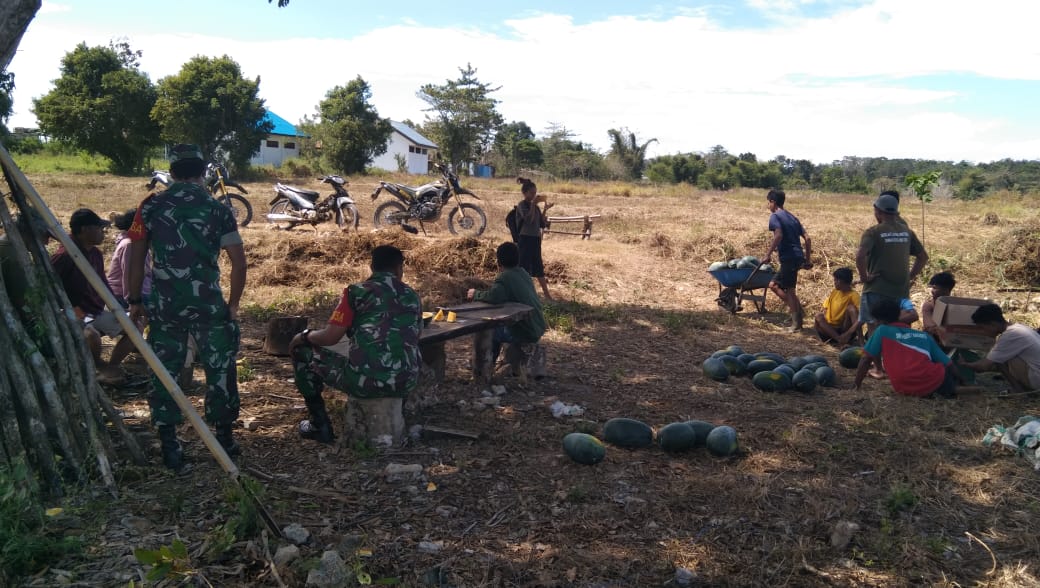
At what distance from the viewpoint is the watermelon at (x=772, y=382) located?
20.6 feet

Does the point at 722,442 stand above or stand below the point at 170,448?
below

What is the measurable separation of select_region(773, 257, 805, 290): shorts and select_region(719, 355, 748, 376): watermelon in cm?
254

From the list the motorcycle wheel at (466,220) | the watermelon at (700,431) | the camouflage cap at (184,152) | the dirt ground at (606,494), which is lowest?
the dirt ground at (606,494)

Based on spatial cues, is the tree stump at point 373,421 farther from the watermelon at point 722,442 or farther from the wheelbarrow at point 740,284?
the wheelbarrow at point 740,284

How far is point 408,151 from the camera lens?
52.5m

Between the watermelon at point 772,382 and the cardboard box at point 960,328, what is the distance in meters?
1.58

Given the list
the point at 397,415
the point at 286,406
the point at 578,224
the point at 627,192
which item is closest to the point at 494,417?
the point at 397,415

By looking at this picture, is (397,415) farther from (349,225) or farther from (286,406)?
(349,225)

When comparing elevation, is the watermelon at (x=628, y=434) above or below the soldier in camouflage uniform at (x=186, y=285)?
below

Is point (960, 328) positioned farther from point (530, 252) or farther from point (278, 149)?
point (278, 149)

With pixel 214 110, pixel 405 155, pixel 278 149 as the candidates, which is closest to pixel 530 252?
pixel 214 110

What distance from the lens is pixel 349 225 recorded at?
1378 centimetres

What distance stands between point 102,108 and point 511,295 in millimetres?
28568

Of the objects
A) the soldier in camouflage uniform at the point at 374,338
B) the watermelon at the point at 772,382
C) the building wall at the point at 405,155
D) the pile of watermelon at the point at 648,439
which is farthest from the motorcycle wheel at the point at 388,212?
the building wall at the point at 405,155
